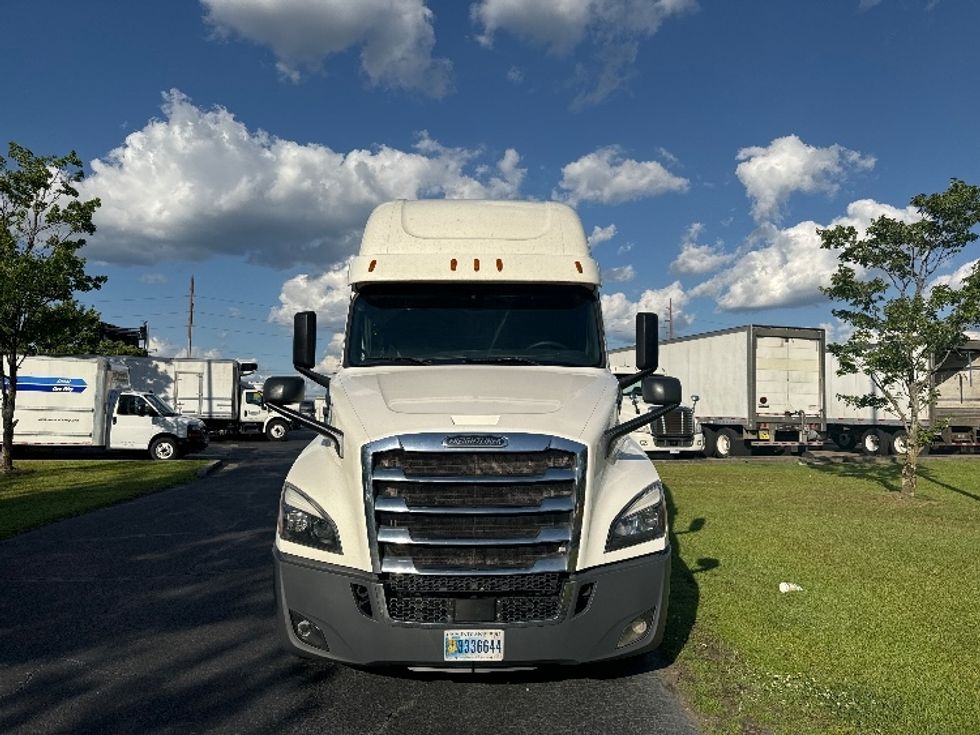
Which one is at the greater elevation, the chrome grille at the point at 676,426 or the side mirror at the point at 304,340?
the side mirror at the point at 304,340

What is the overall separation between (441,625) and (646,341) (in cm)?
262

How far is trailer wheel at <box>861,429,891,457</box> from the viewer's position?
2588 cm

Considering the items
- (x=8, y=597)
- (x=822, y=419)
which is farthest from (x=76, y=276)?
(x=822, y=419)

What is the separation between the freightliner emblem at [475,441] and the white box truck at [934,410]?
22.7m

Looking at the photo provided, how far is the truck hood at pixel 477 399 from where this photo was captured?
13.6ft

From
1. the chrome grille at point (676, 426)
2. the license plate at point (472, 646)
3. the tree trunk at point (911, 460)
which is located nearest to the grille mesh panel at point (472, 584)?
the license plate at point (472, 646)

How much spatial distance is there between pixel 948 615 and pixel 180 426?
2149 cm

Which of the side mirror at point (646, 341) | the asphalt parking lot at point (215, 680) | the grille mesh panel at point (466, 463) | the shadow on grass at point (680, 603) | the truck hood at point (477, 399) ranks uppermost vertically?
the side mirror at point (646, 341)

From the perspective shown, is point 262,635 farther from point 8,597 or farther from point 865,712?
point 865,712

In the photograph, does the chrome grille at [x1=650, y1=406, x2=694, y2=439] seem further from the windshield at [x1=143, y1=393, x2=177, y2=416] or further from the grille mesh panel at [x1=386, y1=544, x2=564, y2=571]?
the grille mesh panel at [x1=386, y1=544, x2=564, y2=571]

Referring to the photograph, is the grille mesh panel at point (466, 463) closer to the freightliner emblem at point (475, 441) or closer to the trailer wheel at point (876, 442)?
the freightliner emblem at point (475, 441)

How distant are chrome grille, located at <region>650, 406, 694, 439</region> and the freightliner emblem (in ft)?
62.7

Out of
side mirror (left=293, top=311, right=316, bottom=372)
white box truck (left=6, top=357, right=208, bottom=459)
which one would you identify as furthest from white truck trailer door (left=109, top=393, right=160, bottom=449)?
side mirror (left=293, top=311, right=316, bottom=372)

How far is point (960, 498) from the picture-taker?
1347 centimetres
